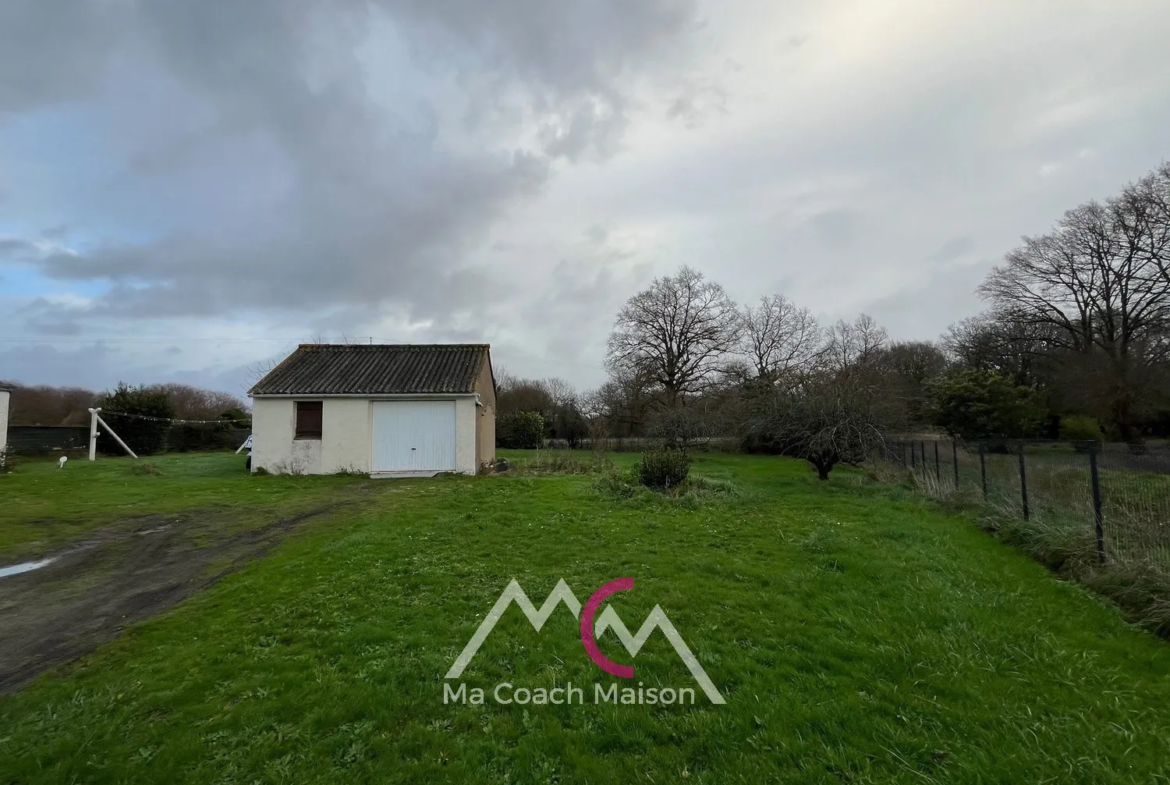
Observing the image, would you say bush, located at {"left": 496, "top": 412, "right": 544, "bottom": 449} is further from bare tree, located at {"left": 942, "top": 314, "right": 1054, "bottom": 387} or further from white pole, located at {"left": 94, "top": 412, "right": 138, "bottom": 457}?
bare tree, located at {"left": 942, "top": 314, "right": 1054, "bottom": 387}

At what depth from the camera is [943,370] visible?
40.5m

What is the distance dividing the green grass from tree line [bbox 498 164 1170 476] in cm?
1286

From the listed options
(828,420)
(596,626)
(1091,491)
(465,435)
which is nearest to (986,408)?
(828,420)

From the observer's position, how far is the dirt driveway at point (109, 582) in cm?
427

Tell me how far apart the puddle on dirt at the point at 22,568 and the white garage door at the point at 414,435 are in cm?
922

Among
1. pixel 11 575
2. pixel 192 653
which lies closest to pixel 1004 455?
pixel 192 653

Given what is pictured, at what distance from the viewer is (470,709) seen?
3.26 m

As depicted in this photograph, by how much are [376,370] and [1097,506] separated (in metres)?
17.7

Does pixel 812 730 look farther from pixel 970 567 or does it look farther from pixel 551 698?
pixel 970 567

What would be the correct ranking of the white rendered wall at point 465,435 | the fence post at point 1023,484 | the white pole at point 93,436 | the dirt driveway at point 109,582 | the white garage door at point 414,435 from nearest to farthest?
the dirt driveway at point 109,582
the fence post at point 1023,484
the white rendered wall at point 465,435
the white garage door at point 414,435
the white pole at point 93,436

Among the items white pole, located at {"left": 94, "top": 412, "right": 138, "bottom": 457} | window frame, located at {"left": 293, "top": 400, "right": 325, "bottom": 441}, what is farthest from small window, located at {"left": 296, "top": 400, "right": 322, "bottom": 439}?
white pole, located at {"left": 94, "top": 412, "right": 138, "bottom": 457}

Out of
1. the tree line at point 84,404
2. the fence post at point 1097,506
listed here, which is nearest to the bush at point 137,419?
the tree line at point 84,404

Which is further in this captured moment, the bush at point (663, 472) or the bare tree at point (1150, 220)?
the bare tree at point (1150, 220)

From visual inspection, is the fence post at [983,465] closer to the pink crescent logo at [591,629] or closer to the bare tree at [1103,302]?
the pink crescent logo at [591,629]
